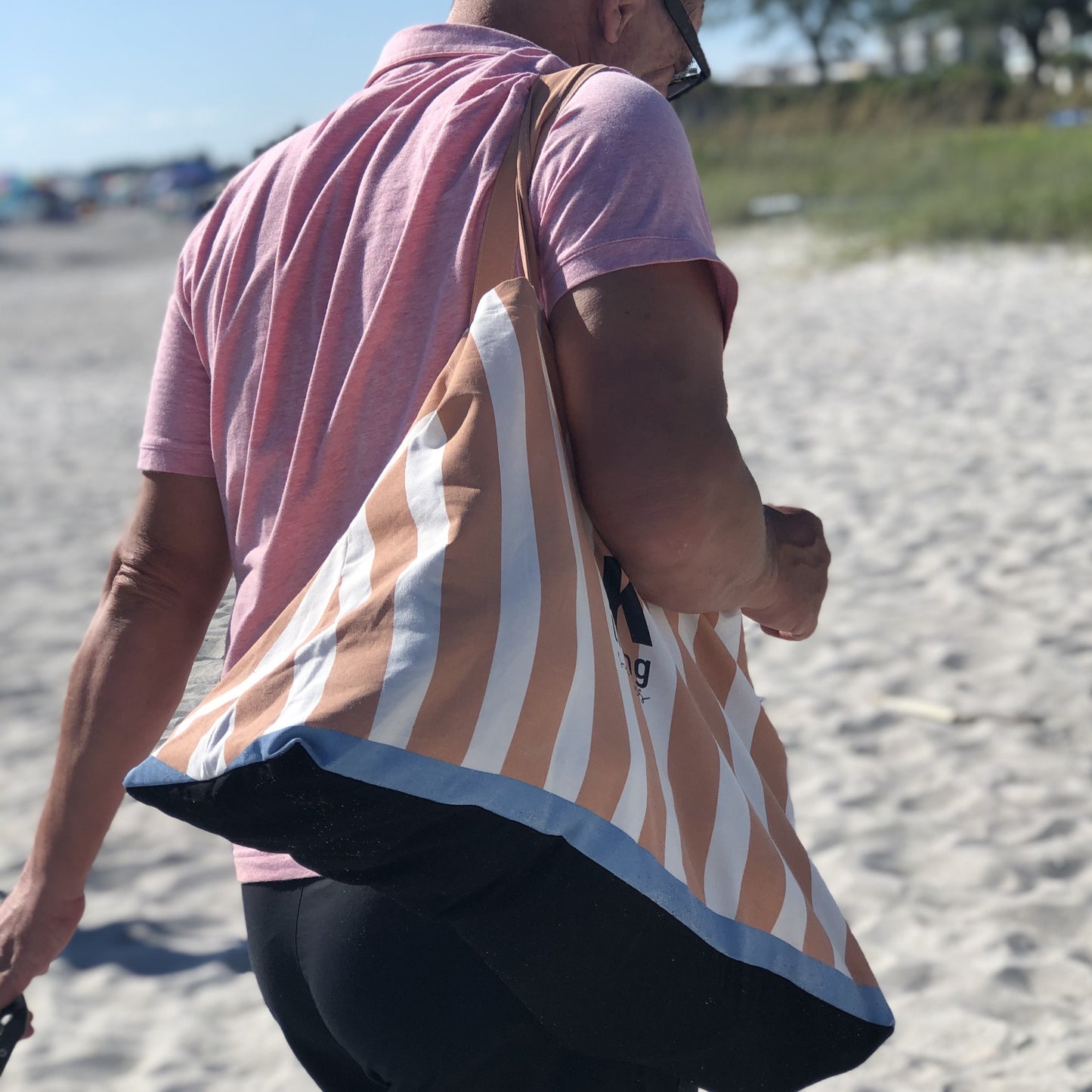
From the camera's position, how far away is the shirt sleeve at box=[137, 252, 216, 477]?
3.89ft

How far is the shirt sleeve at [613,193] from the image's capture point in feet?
2.95

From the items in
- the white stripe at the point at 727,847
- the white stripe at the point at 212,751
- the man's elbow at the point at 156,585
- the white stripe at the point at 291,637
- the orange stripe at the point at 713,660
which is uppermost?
the white stripe at the point at 291,637

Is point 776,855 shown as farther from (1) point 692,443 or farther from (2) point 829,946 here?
(1) point 692,443

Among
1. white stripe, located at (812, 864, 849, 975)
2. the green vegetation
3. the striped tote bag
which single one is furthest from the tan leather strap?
the green vegetation

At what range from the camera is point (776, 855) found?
105cm

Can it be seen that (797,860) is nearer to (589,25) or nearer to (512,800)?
(512,800)

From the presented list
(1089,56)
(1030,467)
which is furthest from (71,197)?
(1030,467)

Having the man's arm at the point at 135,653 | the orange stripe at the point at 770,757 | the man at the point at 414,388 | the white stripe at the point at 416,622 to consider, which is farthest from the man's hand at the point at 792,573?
the man's arm at the point at 135,653

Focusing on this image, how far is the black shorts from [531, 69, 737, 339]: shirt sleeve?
0.50 m

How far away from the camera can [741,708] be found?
1.20 meters

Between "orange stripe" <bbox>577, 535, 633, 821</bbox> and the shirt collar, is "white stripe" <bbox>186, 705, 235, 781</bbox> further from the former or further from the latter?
the shirt collar

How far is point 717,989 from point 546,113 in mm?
679

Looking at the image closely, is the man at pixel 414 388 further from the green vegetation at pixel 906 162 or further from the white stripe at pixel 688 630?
the green vegetation at pixel 906 162

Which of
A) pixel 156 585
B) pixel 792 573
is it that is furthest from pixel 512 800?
pixel 156 585
